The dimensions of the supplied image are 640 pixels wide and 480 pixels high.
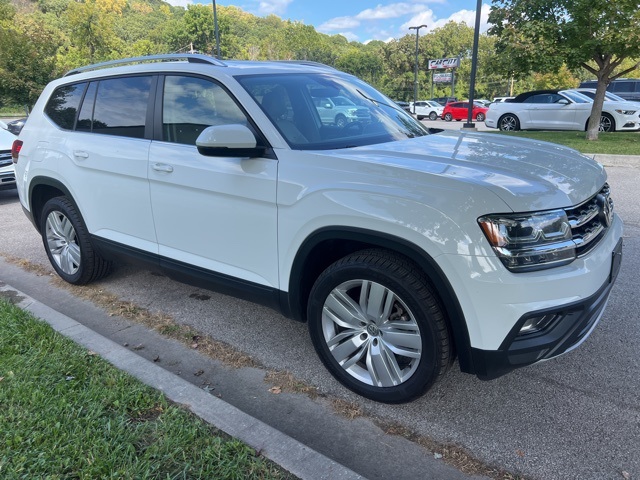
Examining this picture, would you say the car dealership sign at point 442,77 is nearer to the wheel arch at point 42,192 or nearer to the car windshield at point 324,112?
the car windshield at point 324,112

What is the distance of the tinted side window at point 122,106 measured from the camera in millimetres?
3639

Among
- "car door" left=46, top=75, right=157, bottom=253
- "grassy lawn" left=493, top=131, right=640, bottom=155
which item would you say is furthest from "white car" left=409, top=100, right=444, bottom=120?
"car door" left=46, top=75, right=157, bottom=253

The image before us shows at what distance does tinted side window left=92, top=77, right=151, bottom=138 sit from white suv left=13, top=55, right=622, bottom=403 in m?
0.02

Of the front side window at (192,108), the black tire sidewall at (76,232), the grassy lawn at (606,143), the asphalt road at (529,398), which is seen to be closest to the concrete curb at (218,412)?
the asphalt road at (529,398)

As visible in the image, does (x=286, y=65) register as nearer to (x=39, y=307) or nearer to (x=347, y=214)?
→ (x=347, y=214)

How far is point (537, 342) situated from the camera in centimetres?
222

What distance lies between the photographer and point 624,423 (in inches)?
99.0

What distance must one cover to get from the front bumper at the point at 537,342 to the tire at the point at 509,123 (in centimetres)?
1556

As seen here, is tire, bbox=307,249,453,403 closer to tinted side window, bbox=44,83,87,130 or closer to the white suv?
the white suv

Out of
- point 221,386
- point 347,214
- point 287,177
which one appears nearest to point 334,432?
point 221,386

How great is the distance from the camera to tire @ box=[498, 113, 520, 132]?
1642cm

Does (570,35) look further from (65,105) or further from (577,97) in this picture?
(65,105)

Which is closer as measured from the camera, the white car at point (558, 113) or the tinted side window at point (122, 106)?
the tinted side window at point (122, 106)

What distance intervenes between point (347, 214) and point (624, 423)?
5.79ft
